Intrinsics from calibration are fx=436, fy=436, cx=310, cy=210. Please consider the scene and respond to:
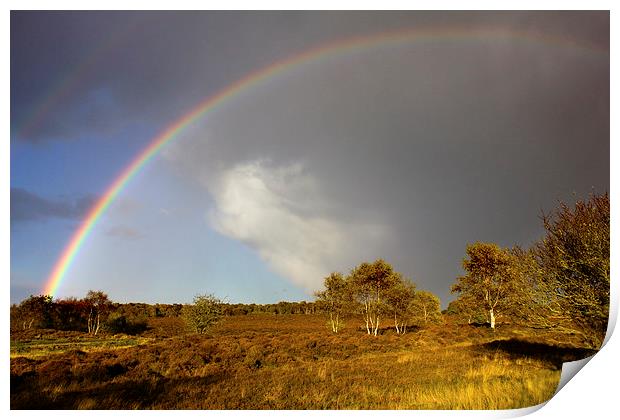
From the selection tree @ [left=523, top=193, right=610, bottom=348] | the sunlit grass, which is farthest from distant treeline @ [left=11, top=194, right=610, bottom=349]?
the sunlit grass

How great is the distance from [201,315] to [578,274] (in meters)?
43.9

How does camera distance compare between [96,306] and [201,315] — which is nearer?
[201,315]

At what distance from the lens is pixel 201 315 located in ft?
171

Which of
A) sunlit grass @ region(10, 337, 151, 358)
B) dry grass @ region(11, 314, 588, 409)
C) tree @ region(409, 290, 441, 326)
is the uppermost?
tree @ region(409, 290, 441, 326)

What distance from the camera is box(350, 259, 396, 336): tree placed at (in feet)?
174

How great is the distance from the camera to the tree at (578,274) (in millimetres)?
15172

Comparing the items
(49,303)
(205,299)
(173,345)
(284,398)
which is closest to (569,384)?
(284,398)

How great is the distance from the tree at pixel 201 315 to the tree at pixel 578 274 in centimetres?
4228

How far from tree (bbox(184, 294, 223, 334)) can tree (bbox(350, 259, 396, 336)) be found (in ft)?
58.7

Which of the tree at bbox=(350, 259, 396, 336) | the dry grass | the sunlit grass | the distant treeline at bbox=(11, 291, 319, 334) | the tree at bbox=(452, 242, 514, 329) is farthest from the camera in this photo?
the distant treeline at bbox=(11, 291, 319, 334)

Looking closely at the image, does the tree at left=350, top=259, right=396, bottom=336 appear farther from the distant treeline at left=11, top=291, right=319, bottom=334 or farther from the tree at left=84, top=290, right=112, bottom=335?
the tree at left=84, top=290, right=112, bottom=335

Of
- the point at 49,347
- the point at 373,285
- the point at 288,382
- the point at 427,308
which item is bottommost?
the point at 49,347

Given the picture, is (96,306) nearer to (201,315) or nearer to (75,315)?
(75,315)

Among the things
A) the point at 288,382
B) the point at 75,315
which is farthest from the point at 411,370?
the point at 75,315
